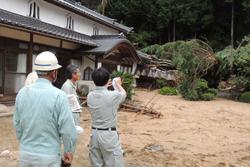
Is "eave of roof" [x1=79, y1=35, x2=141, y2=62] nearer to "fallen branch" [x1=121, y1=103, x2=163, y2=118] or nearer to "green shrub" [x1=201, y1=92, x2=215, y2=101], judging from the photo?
"fallen branch" [x1=121, y1=103, x2=163, y2=118]

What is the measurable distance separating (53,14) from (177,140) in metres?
10.2

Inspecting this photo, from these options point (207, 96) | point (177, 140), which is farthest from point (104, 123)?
point (207, 96)

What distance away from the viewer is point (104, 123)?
3.96 m

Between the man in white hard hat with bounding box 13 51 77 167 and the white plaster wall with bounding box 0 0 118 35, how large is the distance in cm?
1161

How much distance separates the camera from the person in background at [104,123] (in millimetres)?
3916

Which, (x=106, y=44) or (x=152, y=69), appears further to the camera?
(x=152, y=69)

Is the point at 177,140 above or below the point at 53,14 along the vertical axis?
below

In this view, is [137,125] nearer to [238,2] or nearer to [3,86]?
[3,86]

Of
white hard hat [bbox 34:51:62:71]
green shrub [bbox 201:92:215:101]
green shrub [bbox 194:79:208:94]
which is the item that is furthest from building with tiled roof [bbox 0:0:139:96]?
white hard hat [bbox 34:51:62:71]

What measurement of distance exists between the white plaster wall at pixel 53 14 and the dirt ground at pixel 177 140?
5436 mm

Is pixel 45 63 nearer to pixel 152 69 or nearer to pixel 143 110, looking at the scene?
pixel 143 110

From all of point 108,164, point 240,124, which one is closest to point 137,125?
point 240,124

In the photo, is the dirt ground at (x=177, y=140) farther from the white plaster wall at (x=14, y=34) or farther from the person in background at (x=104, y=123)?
the white plaster wall at (x=14, y=34)

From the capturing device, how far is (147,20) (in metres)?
36.4
